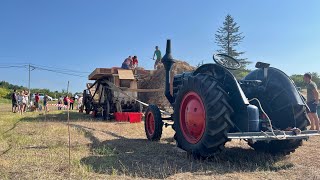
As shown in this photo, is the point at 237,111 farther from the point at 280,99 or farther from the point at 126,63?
the point at 126,63

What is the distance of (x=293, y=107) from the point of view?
5148mm

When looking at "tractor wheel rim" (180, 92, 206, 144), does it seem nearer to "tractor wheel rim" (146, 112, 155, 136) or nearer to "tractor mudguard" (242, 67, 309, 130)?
"tractor mudguard" (242, 67, 309, 130)

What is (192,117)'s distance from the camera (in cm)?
514

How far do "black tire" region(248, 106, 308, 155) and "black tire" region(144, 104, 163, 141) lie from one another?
2086mm

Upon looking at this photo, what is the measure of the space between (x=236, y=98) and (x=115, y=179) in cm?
214

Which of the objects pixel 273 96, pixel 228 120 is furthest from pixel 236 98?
pixel 273 96

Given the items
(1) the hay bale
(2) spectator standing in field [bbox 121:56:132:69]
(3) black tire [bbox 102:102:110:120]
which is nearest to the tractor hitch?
(1) the hay bale

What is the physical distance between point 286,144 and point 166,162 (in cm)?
217

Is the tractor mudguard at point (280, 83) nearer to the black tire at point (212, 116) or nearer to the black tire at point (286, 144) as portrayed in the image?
the black tire at point (286, 144)

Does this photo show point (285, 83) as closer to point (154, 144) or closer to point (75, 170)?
point (154, 144)

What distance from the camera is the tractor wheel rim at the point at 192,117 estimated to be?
16.2 feet

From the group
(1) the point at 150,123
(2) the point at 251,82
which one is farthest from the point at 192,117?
(1) the point at 150,123

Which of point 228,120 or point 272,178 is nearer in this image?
point 272,178

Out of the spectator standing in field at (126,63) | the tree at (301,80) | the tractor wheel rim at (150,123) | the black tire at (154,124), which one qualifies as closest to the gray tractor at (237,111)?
the black tire at (154,124)
